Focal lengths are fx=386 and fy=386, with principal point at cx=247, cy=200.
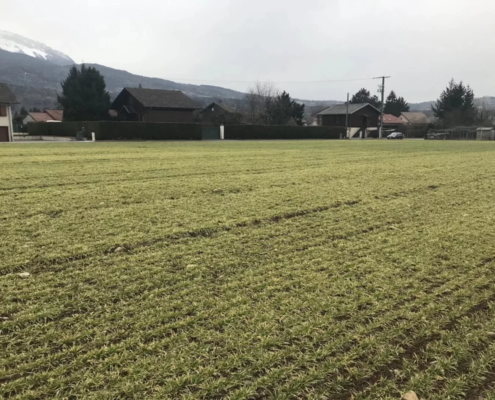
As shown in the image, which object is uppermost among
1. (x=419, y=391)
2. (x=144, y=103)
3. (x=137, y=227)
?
(x=144, y=103)

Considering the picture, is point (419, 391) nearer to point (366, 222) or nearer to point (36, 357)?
point (36, 357)

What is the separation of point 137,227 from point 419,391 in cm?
370

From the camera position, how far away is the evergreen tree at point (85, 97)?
4784 centimetres

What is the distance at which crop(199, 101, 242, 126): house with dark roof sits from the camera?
53.8 metres

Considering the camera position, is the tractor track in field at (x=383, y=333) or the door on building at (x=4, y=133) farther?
the door on building at (x=4, y=133)

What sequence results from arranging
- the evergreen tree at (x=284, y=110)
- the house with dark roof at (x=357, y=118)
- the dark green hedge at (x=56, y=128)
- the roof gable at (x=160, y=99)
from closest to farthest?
the dark green hedge at (x=56, y=128) < the roof gable at (x=160, y=99) < the evergreen tree at (x=284, y=110) < the house with dark roof at (x=357, y=118)

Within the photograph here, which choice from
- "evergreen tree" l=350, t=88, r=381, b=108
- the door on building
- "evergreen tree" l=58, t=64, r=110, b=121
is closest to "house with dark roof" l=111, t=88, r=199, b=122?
"evergreen tree" l=58, t=64, r=110, b=121

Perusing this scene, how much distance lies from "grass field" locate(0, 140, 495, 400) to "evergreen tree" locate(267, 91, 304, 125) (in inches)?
2337

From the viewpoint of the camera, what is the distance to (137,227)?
487 cm

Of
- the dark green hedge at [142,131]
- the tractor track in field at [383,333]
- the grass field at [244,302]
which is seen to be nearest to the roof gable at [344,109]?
the dark green hedge at [142,131]

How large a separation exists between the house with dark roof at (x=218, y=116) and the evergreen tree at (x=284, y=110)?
783cm

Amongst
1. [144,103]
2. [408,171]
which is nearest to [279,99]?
[144,103]

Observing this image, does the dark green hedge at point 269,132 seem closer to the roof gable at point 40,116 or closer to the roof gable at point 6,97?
the roof gable at point 6,97

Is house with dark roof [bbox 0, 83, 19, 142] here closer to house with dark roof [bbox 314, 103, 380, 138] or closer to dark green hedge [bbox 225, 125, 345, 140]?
dark green hedge [bbox 225, 125, 345, 140]
